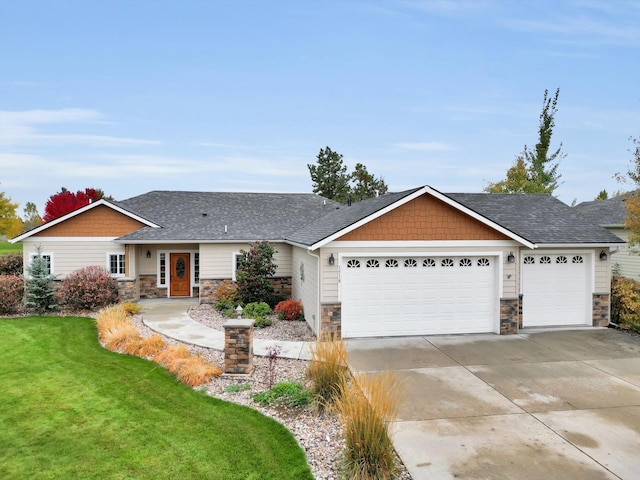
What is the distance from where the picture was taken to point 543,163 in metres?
26.0

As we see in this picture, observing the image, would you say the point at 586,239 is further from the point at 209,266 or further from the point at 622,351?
the point at 209,266

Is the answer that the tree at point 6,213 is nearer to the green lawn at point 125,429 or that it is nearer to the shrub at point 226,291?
the shrub at point 226,291

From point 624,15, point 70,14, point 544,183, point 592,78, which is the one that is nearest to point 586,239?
point 624,15

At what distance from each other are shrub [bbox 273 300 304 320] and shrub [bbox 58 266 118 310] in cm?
676

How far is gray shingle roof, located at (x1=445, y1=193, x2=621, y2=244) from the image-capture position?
1226cm

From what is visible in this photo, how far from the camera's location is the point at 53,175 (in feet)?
99.6

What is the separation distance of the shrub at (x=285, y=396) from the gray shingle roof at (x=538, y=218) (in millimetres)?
6958

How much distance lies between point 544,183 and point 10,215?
162 feet

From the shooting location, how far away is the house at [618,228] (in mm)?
16094

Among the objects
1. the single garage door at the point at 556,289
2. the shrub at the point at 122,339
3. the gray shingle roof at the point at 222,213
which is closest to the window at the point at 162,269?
the gray shingle roof at the point at 222,213

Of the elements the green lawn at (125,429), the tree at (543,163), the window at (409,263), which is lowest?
the green lawn at (125,429)

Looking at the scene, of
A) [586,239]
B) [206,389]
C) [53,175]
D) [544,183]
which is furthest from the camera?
[53,175]

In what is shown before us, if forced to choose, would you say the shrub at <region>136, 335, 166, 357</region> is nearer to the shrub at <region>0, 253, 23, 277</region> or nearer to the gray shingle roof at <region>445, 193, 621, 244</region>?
the gray shingle roof at <region>445, 193, 621, 244</region>

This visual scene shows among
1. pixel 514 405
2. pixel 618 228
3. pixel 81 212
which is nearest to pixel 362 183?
pixel 618 228
